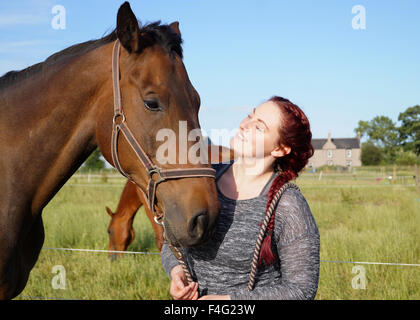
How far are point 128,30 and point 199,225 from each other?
3.73 feet

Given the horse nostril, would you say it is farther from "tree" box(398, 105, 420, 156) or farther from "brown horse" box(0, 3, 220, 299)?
"tree" box(398, 105, 420, 156)

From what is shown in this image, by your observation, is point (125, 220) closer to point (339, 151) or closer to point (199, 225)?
point (199, 225)

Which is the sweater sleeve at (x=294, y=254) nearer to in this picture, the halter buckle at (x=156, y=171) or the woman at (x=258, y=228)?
the woman at (x=258, y=228)

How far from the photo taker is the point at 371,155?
52844 mm

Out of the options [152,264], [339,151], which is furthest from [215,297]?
[339,151]

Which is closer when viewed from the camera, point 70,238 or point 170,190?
point 170,190

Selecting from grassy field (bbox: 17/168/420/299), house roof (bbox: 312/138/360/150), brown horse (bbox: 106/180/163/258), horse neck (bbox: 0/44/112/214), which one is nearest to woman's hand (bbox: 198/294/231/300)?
horse neck (bbox: 0/44/112/214)

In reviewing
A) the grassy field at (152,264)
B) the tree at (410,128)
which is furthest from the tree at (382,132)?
the grassy field at (152,264)

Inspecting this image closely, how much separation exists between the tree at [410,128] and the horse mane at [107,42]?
5579 centimetres

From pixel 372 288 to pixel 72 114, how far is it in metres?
3.74
